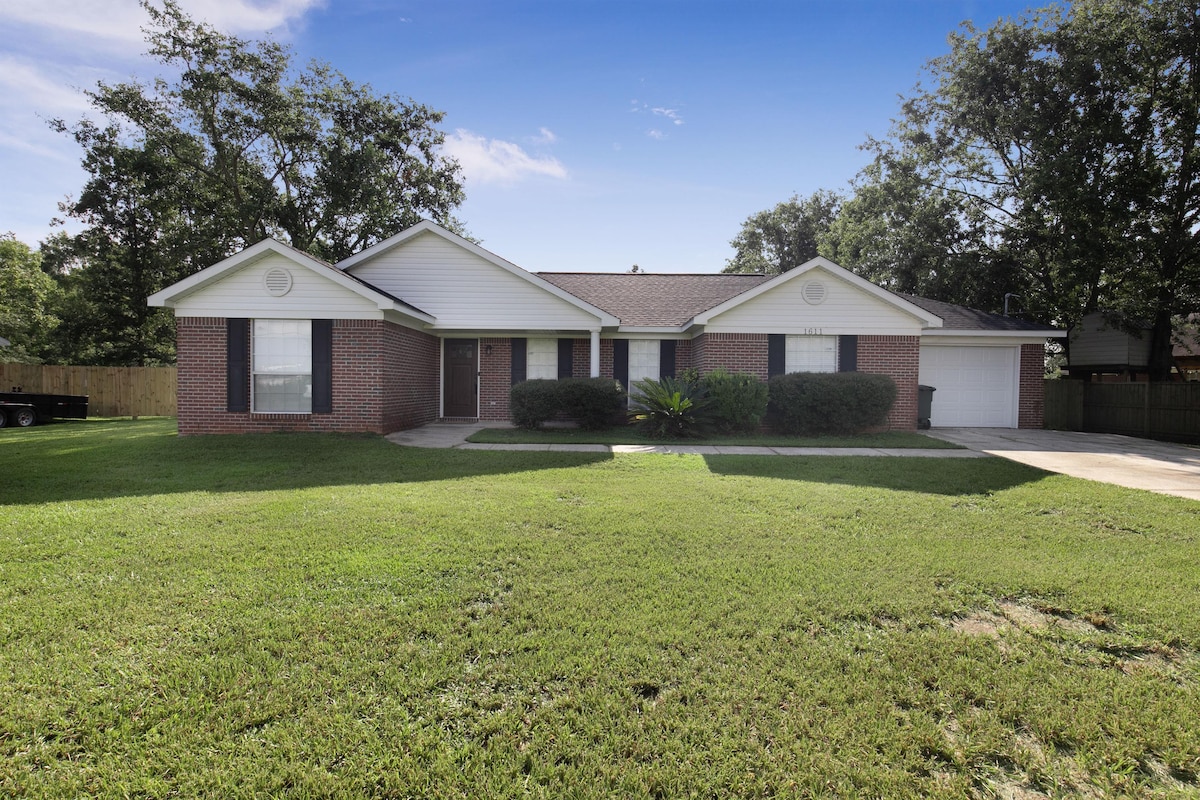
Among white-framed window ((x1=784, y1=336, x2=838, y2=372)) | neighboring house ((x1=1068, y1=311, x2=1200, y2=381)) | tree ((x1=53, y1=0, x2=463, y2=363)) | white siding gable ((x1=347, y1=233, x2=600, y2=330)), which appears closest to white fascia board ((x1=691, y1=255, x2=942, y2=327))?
white-framed window ((x1=784, y1=336, x2=838, y2=372))

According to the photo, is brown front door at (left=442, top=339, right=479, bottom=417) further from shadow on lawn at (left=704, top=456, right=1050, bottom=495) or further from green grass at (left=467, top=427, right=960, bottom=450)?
shadow on lawn at (left=704, top=456, right=1050, bottom=495)

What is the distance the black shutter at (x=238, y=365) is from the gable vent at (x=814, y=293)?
12334 mm

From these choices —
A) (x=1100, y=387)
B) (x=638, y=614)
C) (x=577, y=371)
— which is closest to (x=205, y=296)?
(x=577, y=371)

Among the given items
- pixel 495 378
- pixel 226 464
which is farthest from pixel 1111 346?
pixel 226 464

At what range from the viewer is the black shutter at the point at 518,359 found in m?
15.4

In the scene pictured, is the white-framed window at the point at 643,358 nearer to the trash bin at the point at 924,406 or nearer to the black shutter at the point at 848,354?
the black shutter at the point at 848,354

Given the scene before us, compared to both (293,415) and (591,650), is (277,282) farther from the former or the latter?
(591,650)

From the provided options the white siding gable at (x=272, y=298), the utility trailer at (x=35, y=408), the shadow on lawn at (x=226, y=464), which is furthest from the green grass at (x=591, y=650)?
the utility trailer at (x=35, y=408)

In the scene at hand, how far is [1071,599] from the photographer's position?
3762mm

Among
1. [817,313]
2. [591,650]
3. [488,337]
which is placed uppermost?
[817,313]

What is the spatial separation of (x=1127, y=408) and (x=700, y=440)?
1308cm

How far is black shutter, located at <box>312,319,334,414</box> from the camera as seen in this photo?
11734mm

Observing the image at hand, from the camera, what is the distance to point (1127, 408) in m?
15.8

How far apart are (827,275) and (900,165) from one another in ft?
32.0
